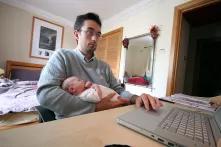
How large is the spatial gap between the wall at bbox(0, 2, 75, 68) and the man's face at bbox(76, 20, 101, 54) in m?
2.79

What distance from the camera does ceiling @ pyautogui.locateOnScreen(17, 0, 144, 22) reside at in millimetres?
2698

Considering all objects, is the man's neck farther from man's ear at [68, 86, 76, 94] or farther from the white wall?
the white wall

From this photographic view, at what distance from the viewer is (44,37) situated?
3.53m

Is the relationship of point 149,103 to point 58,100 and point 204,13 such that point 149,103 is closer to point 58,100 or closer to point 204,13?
point 58,100

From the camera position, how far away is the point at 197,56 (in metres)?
3.17

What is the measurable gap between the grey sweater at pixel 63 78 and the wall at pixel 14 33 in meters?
2.84

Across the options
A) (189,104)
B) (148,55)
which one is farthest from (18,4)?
(189,104)

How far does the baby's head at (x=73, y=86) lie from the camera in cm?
79

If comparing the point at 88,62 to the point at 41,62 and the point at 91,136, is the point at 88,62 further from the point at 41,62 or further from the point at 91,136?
the point at 41,62

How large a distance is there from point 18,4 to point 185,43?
133 inches

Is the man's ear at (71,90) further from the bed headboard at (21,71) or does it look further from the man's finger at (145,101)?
the bed headboard at (21,71)

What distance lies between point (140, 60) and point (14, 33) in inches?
107

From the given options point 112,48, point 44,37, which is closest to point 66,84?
point 112,48

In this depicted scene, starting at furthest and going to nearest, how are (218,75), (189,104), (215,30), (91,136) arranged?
(218,75) → (215,30) → (189,104) → (91,136)
